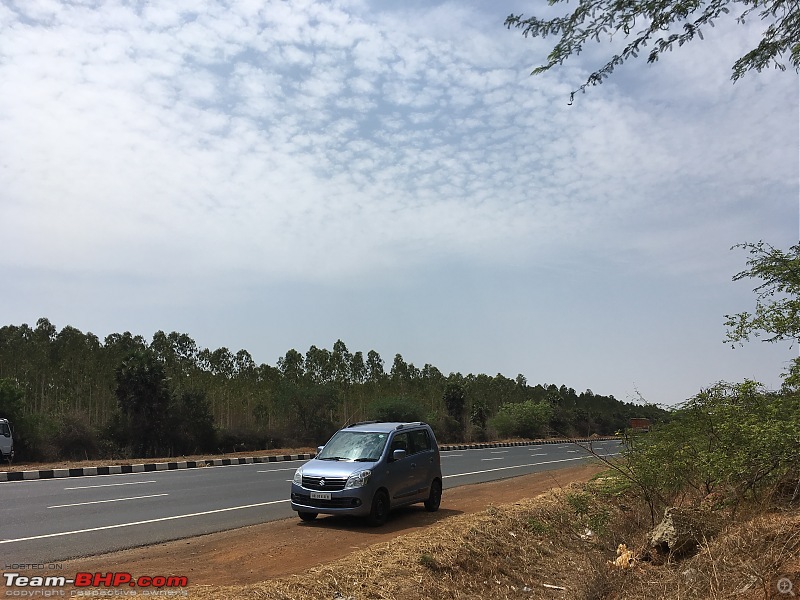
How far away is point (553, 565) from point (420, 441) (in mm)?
4663

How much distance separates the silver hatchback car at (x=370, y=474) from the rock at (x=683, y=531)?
448 centimetres

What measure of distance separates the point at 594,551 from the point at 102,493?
36.8ft

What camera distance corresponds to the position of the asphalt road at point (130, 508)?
8766 mm

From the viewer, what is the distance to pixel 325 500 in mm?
10164

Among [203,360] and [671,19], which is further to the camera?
[203,360]

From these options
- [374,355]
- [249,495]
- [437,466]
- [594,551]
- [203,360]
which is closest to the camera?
[594,551]

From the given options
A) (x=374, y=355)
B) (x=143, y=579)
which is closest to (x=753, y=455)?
(x=143, y=579)

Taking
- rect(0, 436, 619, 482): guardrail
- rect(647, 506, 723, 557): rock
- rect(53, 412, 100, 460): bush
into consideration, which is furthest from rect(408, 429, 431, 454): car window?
rect(53, 412, 100, 460): bush

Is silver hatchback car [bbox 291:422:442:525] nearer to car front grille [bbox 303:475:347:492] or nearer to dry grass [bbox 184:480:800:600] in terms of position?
car front grille [bbox 303:475:347:492]

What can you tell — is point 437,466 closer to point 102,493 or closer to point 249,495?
point 249,495

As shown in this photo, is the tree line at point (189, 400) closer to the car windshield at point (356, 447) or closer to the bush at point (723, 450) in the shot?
the bush at point (723, 450)

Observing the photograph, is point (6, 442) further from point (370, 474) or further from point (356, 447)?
point (370, 474)

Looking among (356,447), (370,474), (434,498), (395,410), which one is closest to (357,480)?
(370,474)
